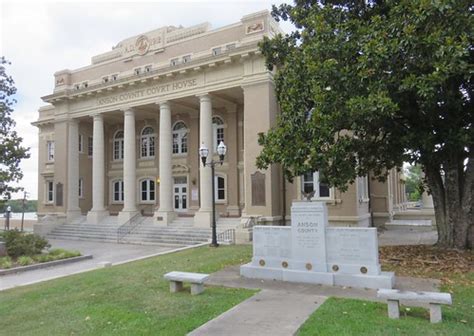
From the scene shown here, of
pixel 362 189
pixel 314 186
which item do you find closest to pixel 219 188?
pixel 314 186

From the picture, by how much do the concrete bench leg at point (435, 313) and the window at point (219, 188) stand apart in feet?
70.9

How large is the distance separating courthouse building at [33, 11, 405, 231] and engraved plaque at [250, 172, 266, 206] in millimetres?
54

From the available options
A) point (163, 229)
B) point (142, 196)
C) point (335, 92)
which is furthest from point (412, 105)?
point (142, 196)

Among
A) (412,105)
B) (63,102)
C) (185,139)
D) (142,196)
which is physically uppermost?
(63,102)

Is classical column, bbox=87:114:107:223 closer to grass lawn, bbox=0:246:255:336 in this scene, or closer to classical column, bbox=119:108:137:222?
classical column, bbox=119:108:137:222

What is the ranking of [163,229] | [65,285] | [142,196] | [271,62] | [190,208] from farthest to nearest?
1. [142,196]
2. [190,208]
3. [163,229]
4. [271,62]
5. [65,285]

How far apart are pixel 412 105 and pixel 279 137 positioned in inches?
154

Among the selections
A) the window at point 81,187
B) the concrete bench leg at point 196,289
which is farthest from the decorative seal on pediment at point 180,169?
the concrete bench leg at point 196,289

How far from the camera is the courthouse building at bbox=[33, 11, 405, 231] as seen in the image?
22.2m

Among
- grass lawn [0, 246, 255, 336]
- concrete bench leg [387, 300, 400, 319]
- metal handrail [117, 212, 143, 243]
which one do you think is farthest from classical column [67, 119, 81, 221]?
concrete bench leg [387, 300, 400, 319]

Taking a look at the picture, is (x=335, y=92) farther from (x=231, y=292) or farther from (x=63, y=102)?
(x=63, y=102)

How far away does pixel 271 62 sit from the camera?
575 inches

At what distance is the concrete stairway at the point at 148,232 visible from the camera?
21.9m

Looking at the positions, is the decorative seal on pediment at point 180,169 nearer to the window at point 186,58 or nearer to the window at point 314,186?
the window at point 186,58
